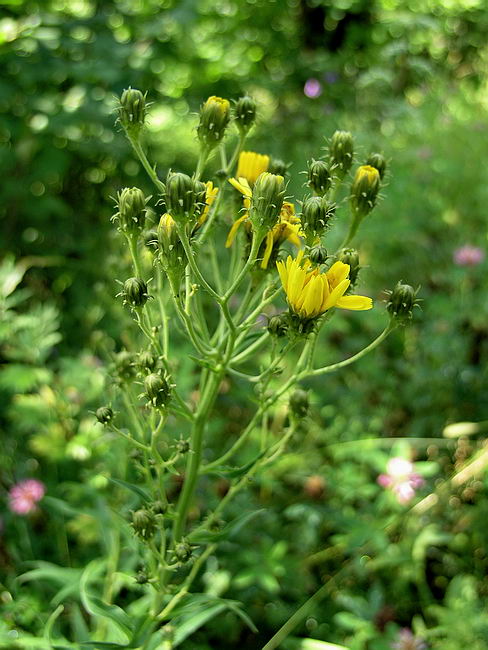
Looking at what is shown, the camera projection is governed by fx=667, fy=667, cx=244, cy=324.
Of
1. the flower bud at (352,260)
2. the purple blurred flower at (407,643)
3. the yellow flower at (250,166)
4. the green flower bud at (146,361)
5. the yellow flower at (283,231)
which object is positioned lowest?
the purple blurred flower at (407,643)

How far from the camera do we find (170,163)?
11.7ft

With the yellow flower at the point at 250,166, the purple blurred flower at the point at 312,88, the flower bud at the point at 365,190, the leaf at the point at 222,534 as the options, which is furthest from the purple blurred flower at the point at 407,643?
the purple blurred flower at the point at 312,88

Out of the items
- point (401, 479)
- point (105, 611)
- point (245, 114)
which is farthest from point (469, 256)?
point (105, 611)

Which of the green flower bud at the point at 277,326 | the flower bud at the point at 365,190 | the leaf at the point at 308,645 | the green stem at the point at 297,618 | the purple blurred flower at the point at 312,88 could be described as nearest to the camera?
the green flower bud at the point at 277,326

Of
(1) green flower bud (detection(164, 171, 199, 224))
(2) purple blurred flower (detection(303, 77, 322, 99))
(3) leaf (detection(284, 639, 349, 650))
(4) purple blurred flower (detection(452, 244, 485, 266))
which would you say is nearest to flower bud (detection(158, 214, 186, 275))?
(1) green flower bud (detection(164, 171, 199, 224))

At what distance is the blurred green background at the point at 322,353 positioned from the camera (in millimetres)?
1873

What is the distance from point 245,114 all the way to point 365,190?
28 centimetres

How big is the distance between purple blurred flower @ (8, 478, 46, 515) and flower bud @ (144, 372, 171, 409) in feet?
3.52

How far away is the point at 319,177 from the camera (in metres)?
1.13

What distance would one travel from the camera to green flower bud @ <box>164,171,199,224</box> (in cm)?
99

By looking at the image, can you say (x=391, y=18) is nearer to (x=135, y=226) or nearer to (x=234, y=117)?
(x=234, y=117)

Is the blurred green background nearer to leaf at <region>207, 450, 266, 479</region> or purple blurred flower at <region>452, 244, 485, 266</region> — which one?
purple blurred flower at <region>452, 244, 485, 266</region>

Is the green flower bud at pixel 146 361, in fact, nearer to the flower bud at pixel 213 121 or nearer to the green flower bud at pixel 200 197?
the green flower bud at pixel 200 197

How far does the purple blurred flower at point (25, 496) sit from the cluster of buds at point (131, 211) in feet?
3.85
